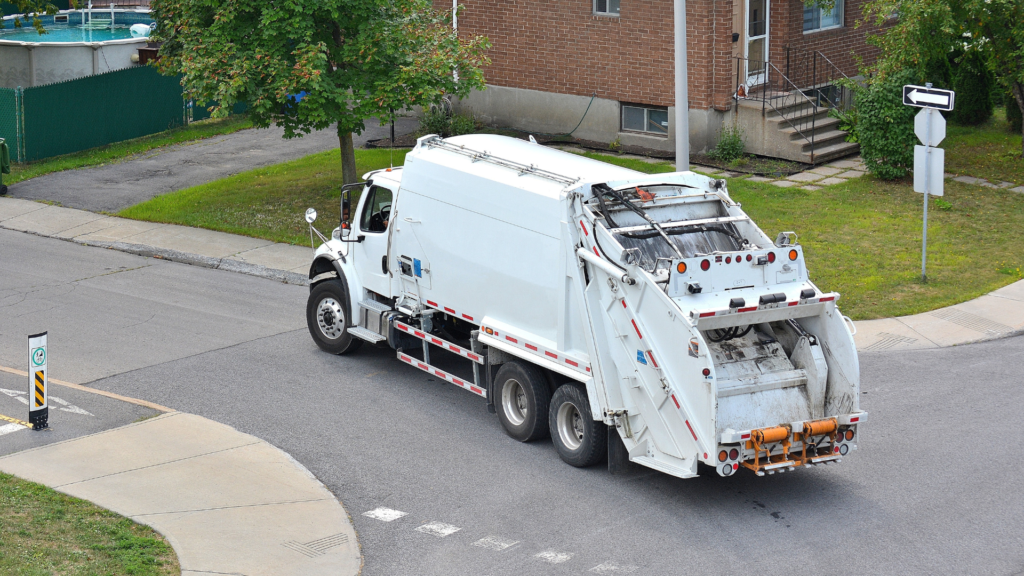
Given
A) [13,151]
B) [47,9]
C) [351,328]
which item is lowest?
[351,328]

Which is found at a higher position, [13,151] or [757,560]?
[13,151]

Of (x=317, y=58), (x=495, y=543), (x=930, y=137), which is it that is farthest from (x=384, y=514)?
(x=317, y=58)

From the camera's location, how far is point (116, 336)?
14.4 meters

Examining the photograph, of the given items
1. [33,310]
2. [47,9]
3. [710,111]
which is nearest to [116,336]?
[33,310]

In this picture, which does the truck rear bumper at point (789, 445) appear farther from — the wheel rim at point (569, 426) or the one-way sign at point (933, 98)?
the one-way sign at point (933, 98)

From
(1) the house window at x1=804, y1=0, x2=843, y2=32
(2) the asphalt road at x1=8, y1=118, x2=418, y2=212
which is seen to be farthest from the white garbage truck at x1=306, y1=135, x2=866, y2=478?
(1) the house window at x1=804, y1=0, x2=843, y2=32

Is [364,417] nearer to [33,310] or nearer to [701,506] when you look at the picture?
[701,506]

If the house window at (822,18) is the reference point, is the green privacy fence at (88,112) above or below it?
below

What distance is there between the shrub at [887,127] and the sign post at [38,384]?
49.2ft

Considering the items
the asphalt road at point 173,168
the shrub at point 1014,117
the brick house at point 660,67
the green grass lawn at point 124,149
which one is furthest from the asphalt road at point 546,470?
the shrub at point 1014,117

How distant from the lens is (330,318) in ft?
44.1

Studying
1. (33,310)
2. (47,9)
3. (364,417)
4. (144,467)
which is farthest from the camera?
(47,9)

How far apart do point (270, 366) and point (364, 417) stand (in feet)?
6.88

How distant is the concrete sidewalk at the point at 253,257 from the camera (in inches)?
546
